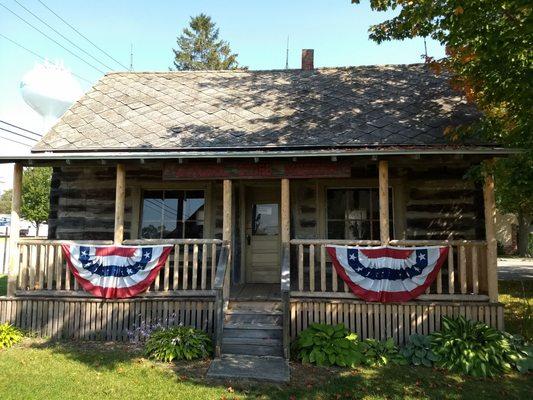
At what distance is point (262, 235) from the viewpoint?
32.9 ft

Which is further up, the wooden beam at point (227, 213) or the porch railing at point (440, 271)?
the wooden beam at point (227, 213)

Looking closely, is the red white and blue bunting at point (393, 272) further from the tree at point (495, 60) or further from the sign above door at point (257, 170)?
the tree at point (495, 60)

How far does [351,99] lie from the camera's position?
1036 centimetres

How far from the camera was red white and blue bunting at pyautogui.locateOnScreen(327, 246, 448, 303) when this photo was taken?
738 cm

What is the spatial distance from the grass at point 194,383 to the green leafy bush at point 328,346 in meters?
0.20

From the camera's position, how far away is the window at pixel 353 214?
960 centimetres

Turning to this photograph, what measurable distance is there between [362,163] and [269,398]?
453 cm

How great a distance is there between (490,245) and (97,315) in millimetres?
7336

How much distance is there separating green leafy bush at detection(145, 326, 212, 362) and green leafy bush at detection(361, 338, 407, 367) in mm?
2593

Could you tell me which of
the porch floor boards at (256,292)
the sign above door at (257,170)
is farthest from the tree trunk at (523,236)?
the sign above door at (257,170)

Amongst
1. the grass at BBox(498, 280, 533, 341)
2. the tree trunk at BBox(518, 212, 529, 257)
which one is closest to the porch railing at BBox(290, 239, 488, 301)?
the grass at BBox(498, 280, 533, 341)

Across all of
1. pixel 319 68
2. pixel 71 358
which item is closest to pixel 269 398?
pixel 71 358

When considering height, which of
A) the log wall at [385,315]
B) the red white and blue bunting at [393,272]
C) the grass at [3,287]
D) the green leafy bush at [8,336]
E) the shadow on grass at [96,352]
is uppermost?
the red white and blue bunting at [393,272]

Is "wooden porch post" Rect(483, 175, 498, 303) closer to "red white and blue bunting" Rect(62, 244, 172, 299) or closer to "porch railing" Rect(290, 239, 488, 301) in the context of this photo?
"porch railing" Rect(290, 239, 488, 301)
